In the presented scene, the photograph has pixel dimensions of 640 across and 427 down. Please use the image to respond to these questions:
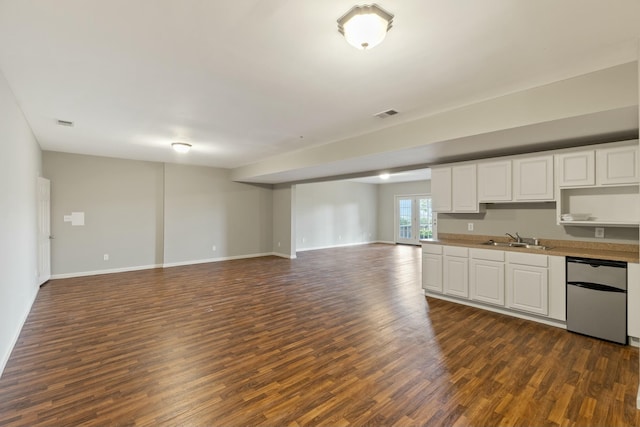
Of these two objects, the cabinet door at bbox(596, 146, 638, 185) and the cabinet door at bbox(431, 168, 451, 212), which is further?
the cabinet door at bbox(431, 168, 451, 212)

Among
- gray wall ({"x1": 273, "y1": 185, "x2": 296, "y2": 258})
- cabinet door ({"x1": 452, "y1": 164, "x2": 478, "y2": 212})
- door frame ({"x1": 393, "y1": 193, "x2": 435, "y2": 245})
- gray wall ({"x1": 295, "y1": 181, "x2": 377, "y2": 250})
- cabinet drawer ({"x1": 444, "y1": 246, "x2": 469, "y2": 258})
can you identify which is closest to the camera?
cabinet drawer ({"x1": 444, "y1": 246, "x2": 469, "y2": 258})

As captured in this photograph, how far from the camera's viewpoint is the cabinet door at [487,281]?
3934mm

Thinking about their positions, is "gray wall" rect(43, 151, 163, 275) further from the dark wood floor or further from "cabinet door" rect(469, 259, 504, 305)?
"cabinet door" rect(469, 259, 504, 305)

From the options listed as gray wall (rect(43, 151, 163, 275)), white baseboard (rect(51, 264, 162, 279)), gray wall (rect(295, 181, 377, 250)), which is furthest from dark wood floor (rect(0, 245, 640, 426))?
gray wall (rect(295, 181, 377, 250))

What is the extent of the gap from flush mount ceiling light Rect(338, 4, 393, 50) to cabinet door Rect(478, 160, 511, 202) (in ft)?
10.2

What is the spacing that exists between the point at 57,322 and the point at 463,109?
5515 millimetres

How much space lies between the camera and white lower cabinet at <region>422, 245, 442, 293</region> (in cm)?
461

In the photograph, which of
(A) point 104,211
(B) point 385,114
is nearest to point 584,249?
(B) point 385,114

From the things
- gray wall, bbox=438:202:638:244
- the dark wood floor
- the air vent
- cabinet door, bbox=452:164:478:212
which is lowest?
the dark wood floor

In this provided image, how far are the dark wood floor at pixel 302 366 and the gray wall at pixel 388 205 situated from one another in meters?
7.68

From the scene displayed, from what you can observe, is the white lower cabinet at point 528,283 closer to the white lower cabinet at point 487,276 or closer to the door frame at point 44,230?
the white lower cabinet at point 487,276

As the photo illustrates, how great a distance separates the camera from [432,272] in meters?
4.69

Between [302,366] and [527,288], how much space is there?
117 inches

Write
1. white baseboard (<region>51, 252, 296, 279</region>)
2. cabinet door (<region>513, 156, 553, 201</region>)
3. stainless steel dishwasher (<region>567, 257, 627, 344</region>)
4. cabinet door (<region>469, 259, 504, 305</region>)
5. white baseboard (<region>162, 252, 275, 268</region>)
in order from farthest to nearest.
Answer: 1. white baseboard (<region>162, 252, 275, 268</region>)
2. white baseboard (<region>51, 252, 296, 279</region>)
3. cabinet door (<region>469, 259, 504, 305</region>)
4. cabinet door (<region>513, 156, 553, 201</region>)
5. stainless steel dishwasher (<region>567, 257, 627, 344</region>)
